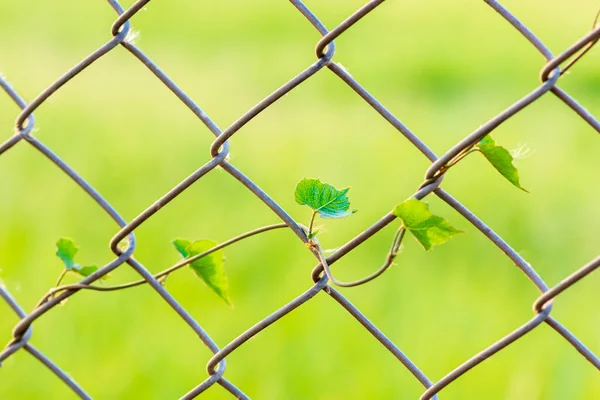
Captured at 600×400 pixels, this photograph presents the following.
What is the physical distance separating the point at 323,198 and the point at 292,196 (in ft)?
5.51

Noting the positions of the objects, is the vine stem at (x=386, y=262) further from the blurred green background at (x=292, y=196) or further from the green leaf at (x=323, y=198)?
the blurred green background at (x=292, y=196)

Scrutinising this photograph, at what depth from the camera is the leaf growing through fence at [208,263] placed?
827 mm

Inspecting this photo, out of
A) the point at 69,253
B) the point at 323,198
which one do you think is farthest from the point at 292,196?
the point at 323,198

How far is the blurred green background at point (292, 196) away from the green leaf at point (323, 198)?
3.00ft

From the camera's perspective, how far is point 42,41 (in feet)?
11.7

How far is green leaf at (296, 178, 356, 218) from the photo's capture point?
27.6 inches

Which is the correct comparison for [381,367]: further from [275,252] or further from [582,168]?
[582,168]

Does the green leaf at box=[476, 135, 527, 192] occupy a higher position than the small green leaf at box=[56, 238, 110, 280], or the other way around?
the small green leaf at box=[56, 238, 110, 280]

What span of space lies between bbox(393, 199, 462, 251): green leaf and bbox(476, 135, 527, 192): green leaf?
0.06 meters

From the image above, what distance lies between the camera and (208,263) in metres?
0.83

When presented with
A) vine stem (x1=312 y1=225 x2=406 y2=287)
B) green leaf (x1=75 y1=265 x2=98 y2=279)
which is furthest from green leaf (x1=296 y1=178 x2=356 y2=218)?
green leaf (x1=75 y1=265 x2=98 y2=279)

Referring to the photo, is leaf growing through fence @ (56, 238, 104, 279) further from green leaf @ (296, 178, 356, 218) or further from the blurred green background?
the blurred green background

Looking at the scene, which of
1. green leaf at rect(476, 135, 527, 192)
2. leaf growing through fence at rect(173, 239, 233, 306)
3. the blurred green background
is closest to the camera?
green leaf at rect(476, 135, 527, 192)

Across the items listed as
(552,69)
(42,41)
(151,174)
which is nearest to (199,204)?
(151,174)
